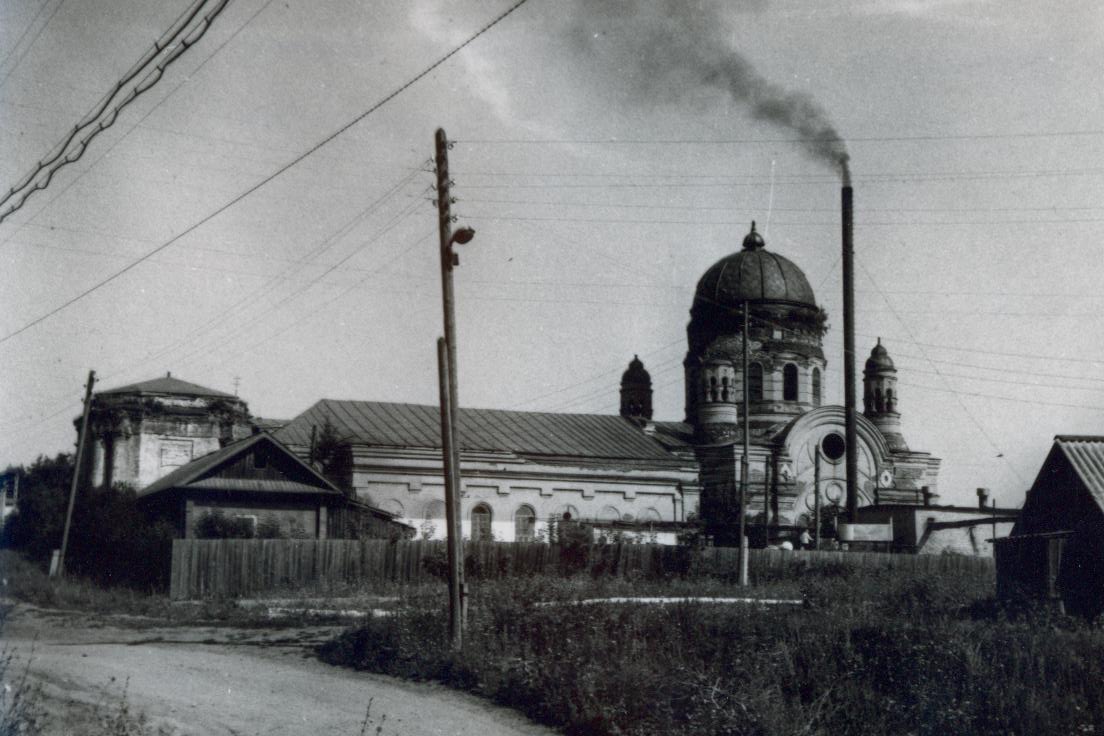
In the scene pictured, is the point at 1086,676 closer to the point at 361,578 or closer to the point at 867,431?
the point at 361,578

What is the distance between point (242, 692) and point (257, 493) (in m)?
19.3

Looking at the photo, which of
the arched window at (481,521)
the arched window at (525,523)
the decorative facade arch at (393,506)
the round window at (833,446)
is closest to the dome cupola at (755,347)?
the round window at (833,446)

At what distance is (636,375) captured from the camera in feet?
175

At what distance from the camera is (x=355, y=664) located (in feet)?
48.5

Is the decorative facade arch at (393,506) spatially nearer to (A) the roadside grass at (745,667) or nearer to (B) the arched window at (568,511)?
(B) the arched window at (568,511)

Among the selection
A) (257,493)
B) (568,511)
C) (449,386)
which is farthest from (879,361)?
(449,386)

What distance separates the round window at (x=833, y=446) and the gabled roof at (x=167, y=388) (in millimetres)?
27961

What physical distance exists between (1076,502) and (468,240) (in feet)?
39.0

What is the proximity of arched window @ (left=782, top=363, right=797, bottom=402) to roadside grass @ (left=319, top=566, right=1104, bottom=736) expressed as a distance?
107 feet

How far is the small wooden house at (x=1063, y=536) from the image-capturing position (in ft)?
61.5

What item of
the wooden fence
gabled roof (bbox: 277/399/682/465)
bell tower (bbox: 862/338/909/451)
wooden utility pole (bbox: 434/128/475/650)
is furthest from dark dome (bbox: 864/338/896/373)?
wooden utility pole (bbox: 434/128/475/650)

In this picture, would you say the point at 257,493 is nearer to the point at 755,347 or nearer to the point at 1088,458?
the point at 1088,458

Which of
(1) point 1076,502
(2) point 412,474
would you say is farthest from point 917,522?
(1) point 1076,502

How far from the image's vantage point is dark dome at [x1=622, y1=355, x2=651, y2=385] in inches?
2095
